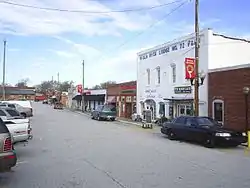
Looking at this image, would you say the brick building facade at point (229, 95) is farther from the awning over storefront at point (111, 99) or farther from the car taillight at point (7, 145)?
the awning over storefront at point (111, 99)

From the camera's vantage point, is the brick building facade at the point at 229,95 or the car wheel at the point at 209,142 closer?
the car wheel at the point at 209,142

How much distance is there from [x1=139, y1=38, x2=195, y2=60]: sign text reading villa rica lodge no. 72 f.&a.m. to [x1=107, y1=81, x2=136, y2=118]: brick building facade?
18.6ft

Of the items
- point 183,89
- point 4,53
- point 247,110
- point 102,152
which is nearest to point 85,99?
point 4,53

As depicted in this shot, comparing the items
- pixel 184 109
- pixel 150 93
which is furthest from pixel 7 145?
pixel 150 93

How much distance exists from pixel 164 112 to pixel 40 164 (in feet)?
77.2

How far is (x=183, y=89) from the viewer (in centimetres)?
Result: 3056

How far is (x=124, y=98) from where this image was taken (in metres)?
47.4

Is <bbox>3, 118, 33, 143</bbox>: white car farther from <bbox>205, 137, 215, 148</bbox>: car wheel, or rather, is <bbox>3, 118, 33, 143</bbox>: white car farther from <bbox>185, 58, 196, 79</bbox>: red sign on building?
<bbox>185, 58, 196, 79</bbox>: red sign on building

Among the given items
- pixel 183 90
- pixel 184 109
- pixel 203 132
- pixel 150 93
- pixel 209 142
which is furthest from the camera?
pixel 150 93

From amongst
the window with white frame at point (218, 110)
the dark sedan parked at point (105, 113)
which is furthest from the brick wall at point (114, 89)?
the window with white frame at point (218, 110)

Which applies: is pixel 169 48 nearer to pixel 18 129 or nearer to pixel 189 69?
pixel 189 69

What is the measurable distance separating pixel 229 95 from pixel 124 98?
943 inches

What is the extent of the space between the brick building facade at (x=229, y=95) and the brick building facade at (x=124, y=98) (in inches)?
706

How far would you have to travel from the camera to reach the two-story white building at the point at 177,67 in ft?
90.2
